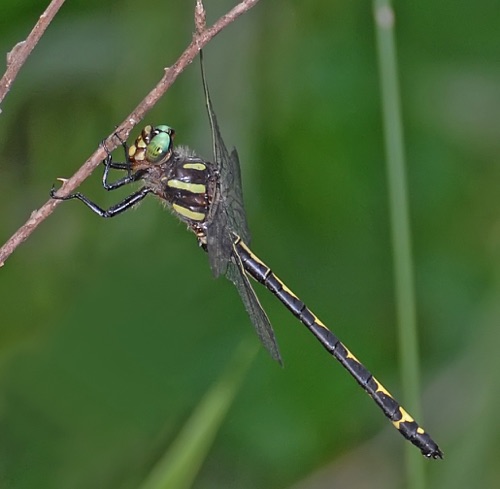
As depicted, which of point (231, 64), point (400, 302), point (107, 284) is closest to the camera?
point (400, 302)

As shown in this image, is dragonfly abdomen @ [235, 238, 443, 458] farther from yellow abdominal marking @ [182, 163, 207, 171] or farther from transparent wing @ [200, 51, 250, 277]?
yellow abdominal marking @ [182, 163, 207, 171]

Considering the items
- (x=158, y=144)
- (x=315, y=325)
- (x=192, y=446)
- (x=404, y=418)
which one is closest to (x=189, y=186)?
(x=158, y=144)

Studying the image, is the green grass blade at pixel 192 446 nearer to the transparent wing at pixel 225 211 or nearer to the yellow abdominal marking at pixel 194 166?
the transparent wing at pixel 225 211

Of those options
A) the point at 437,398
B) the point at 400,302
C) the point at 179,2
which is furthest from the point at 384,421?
the point at 179,2

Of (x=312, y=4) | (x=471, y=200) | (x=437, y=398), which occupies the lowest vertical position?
(x=437, y=398)

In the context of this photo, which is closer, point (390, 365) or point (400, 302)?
point (400, 302)

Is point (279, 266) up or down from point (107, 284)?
down

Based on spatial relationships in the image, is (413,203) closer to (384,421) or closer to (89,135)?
(384,421)

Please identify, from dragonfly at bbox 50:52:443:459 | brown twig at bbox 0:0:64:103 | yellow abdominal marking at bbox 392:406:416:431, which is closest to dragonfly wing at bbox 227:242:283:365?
dragonfly at bbox 50:52:443:459

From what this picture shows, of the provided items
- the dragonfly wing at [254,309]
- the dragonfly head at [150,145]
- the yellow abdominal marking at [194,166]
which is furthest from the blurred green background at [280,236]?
the dragonfly head at [150,145]

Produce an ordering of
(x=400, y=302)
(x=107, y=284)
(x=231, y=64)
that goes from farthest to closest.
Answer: (x=231, y=64) < (x=107, y=284) < (x=400, y=302)
